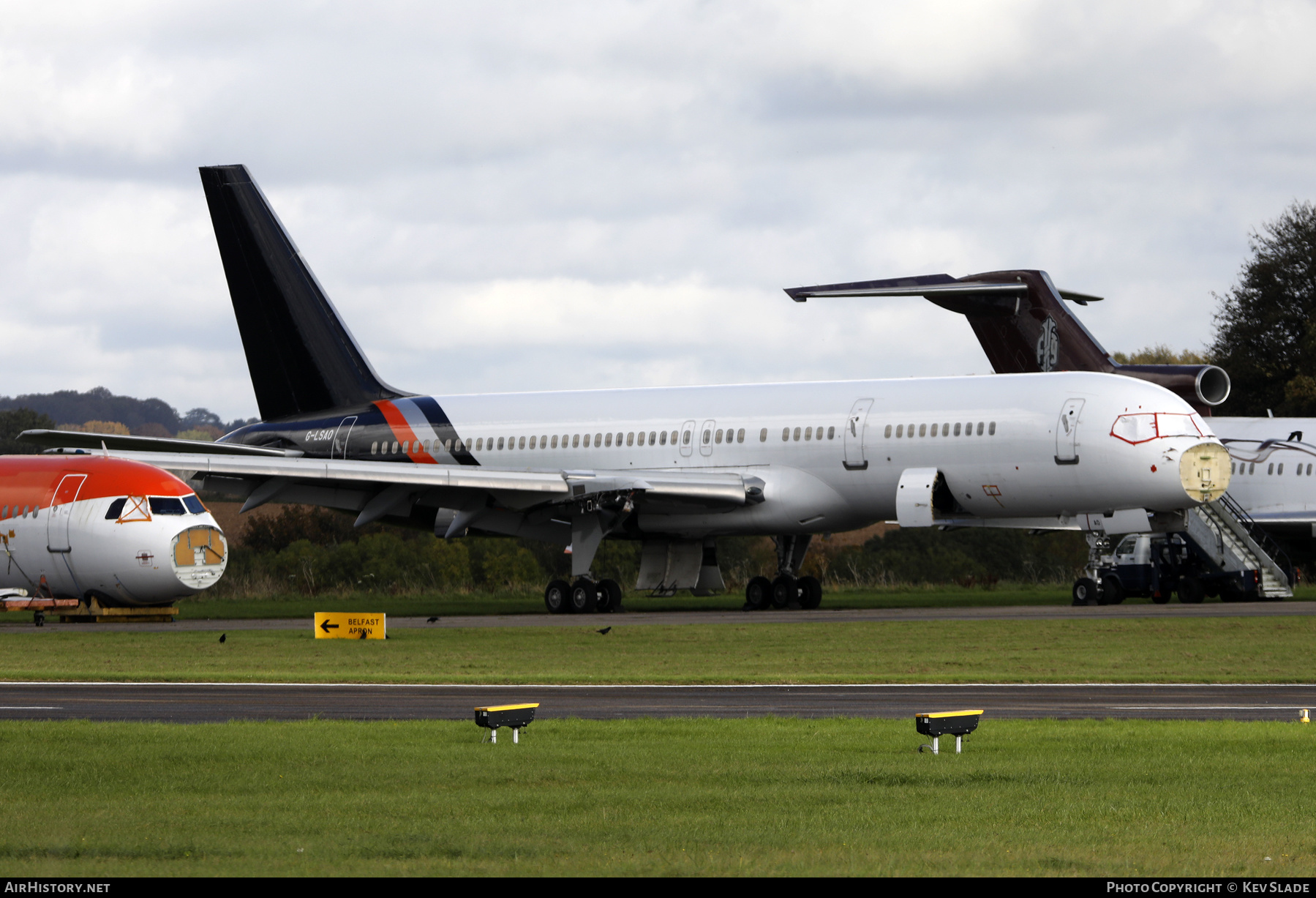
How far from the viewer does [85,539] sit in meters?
38.5

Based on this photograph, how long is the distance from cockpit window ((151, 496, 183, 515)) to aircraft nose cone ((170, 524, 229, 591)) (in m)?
0.60

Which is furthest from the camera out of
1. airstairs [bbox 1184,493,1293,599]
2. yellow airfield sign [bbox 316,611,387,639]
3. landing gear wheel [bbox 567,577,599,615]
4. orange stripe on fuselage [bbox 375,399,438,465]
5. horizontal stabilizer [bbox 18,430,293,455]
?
orange stripe on fuselage [bbox 375,399,438,465]

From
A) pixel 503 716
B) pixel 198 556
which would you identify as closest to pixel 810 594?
pixel 198 556

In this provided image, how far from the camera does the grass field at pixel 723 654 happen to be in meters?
22.9

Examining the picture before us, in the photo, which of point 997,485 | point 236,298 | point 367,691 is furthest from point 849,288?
point 367,691

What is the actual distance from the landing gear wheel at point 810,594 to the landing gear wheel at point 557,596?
5.52 meters

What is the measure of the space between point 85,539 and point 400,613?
7.58 metres

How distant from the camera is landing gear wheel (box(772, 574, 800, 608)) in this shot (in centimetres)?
4075

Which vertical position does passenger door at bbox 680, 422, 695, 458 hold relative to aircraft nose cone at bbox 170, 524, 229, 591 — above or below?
above

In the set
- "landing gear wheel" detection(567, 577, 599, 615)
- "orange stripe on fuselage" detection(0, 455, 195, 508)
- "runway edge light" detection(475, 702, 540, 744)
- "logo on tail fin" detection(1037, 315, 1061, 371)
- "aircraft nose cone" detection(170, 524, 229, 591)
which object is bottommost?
"runway edge light" detection(475, 702, 540, 744)

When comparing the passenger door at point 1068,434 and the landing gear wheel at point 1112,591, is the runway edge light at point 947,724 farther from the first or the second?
the landing gear wheel at point 1112,591

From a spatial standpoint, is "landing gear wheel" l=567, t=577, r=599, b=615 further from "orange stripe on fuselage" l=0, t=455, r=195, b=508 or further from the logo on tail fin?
the logo on tail fin

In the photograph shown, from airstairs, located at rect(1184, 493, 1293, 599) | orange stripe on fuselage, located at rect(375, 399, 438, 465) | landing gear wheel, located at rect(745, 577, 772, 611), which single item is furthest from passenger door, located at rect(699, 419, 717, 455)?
airstairs, located at rect(1184, 493, 1293, 599)
